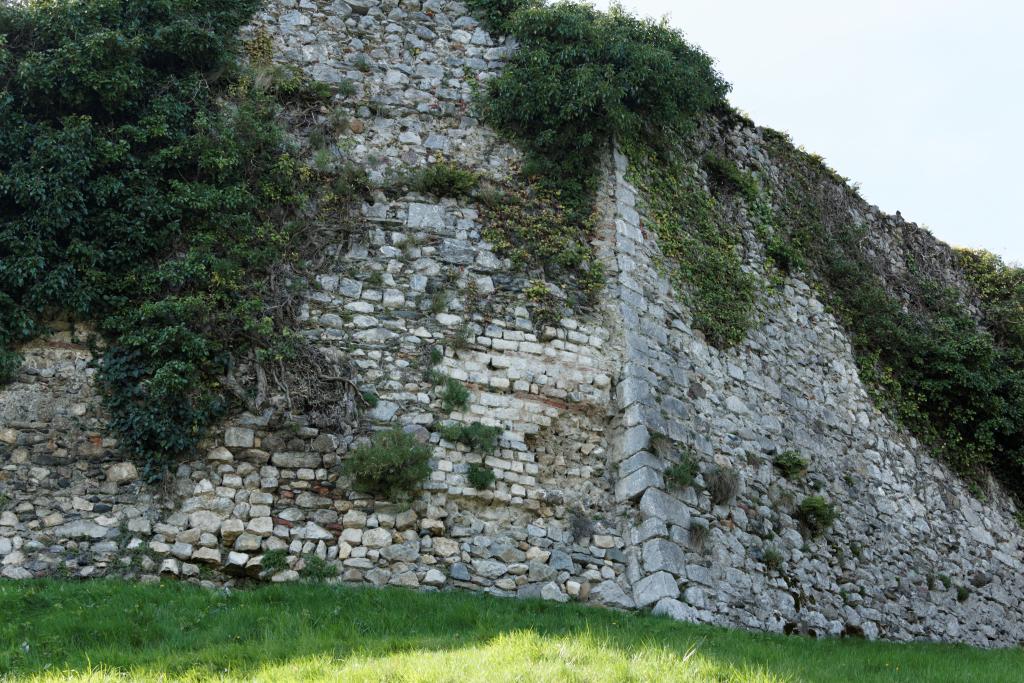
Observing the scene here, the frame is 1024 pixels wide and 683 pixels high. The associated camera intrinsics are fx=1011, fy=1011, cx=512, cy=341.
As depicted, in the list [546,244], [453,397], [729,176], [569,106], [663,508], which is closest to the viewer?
[663,508]

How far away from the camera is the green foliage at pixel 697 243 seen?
39.2 ft

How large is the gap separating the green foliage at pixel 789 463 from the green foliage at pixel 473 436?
373 centimetres

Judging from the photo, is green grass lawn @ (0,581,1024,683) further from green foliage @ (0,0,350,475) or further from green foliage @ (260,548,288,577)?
green foliage @ (0,0,350,475)

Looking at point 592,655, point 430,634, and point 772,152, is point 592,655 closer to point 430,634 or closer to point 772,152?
point 430,634

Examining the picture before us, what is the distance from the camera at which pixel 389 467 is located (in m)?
8.91

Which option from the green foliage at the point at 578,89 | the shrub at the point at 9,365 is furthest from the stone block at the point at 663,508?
the shrub at the point at 9,365

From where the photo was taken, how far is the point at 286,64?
1152 cm

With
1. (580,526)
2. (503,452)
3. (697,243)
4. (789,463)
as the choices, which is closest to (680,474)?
(580,526)

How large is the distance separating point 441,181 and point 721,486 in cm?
441

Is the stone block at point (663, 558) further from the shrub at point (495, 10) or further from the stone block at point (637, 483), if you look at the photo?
the shrub at point (495, 10)

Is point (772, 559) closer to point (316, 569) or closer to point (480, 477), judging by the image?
point (480, 477)

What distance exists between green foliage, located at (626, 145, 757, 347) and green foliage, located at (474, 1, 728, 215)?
0.60 m

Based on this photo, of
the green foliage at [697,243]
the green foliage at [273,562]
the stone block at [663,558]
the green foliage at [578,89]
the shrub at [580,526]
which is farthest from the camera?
the green foliage at [697,243]

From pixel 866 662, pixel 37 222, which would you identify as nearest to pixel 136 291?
pixel 37 222
